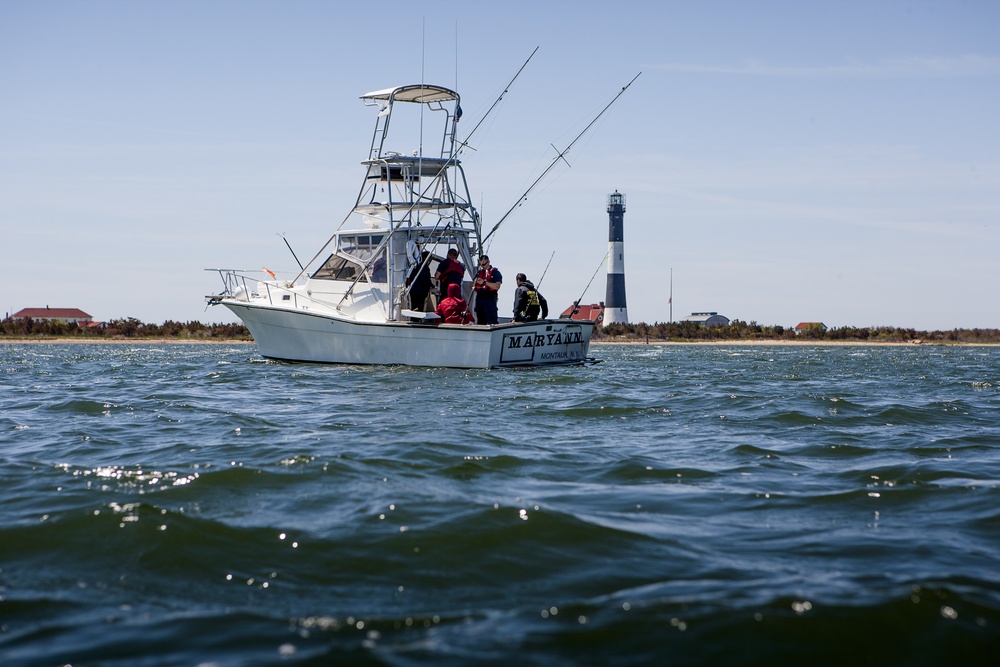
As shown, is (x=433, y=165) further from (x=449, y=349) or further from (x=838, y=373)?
(x=838, y=373)

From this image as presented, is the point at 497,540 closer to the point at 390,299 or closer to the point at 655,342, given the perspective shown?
the point at 390,299

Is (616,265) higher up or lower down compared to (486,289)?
higher up

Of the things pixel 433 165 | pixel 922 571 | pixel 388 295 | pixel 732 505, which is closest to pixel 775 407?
pixel 732 505

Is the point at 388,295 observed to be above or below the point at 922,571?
above

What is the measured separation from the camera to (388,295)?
19.3m

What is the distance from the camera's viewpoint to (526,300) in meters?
18.6

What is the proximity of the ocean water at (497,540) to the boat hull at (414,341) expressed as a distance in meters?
7.30

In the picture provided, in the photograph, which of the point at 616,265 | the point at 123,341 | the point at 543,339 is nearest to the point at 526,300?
the point at 543,339

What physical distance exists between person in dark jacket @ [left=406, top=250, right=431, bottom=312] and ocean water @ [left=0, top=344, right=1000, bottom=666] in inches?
333

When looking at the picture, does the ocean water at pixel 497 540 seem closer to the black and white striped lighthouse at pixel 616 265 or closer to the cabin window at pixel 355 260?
the cabin window at pixel 355 260

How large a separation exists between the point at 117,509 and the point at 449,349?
12385 millimetres

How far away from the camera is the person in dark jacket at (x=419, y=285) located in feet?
60.3

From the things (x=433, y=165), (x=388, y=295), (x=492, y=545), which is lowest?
(x=492, y=545)

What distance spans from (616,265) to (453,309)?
4221 centimetres
